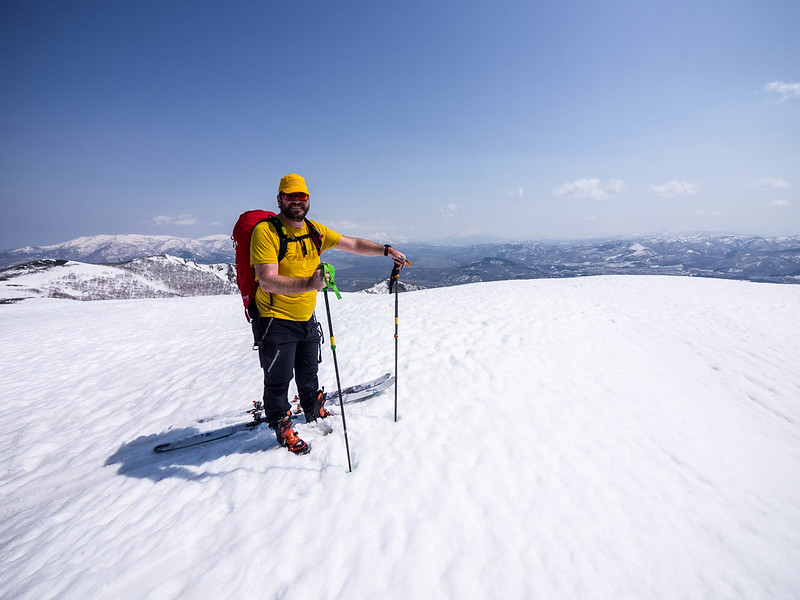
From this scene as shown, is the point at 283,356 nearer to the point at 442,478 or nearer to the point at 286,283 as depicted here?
the point at 286,283

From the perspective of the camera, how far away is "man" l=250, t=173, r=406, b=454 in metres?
3.85

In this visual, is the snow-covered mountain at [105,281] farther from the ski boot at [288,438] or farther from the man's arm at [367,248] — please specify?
the man's arm at [367,248]

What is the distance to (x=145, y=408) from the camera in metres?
8.17

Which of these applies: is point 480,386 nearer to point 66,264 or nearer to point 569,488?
point 569,488

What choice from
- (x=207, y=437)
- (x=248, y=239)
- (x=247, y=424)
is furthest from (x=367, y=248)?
(x=207, y=437)

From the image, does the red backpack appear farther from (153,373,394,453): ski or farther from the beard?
(153,373,394,453): ski

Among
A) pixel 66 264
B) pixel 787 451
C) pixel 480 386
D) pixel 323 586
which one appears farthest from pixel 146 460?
pixel 66 264

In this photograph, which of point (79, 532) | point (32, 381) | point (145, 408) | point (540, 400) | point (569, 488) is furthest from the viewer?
point (32, 381)

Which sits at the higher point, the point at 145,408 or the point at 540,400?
the point at 540,400

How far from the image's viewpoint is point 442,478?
4742mm

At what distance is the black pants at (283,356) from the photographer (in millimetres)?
4570

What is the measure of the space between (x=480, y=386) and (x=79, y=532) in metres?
7.27

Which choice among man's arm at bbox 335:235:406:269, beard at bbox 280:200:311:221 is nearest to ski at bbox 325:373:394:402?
man's arm at bbox 335:235:406:269

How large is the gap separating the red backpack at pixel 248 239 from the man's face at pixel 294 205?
18 centimetres
